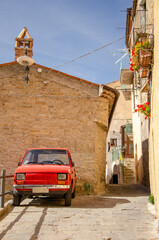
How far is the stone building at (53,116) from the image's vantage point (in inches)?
416

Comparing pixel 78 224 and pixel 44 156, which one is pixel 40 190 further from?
pixel 78 224

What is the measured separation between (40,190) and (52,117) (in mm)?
4345

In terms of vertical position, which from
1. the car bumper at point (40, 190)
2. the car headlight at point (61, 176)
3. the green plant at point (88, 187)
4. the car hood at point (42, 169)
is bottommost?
the green plant at point (88, 187)

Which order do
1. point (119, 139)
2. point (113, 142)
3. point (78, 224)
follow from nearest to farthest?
point (78, 224) < point (119, 139) < point (113, 142)

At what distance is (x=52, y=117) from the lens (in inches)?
428

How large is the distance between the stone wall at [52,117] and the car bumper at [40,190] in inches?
134

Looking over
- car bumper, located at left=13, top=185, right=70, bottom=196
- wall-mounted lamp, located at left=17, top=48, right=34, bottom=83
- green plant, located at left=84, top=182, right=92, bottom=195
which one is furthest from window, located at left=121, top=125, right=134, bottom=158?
car bumper, located at left=13, top=185, right=70, bottom=196

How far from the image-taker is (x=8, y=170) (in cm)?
1038

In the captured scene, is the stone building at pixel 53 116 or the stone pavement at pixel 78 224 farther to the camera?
the stone building at pixel 53 116

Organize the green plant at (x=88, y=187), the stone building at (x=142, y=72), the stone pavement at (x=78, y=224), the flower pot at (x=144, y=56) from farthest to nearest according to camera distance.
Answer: the green plant at (x=88, y=187) → the stone building at (x=142, y=72) → the flower pot at (x=144, y=56) → the stone pavement at (x=78, y=224)

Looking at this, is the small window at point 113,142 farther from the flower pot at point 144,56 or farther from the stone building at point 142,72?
the flower pot at point 144,56

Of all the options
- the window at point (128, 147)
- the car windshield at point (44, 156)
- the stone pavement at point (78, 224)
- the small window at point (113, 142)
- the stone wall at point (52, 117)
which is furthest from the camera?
the small window at point (113, 142)

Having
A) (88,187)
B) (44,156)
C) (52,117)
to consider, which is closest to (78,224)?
(44,156)

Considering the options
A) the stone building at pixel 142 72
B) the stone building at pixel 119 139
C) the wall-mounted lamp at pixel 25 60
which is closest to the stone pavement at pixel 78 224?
the stone building at pixel 142 72
